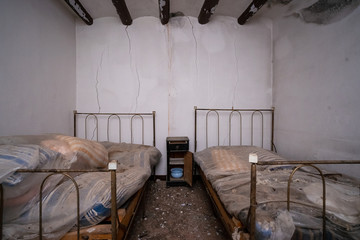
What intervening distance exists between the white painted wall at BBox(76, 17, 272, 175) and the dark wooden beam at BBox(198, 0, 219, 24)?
6.2 inches

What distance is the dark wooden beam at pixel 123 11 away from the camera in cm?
215

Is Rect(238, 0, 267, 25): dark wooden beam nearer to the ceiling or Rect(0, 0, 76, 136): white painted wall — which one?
the ceiling

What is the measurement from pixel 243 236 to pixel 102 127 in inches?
98.2

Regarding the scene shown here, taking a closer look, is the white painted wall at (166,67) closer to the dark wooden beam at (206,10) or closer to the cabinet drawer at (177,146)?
the dark wooden beam at (206,10)

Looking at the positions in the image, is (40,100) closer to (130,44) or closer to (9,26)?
(9,26)

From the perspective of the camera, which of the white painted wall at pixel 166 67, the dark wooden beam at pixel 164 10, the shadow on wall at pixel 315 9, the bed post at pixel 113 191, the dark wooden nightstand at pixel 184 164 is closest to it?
the bed post at pixel 113 191

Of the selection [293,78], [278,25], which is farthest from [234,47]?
[293,78]

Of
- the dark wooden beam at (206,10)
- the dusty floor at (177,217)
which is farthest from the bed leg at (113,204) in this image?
the dark wooden beam at (206,10)

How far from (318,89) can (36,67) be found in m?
3.25

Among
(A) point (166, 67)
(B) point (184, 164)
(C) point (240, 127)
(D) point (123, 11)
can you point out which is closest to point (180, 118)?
(B) point (184, 164)

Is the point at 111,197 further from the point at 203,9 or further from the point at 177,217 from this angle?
the point at 203,9

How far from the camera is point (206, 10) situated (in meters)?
2.37

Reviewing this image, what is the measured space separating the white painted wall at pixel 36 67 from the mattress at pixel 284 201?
204 cm

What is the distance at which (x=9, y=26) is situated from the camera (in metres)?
1.59
